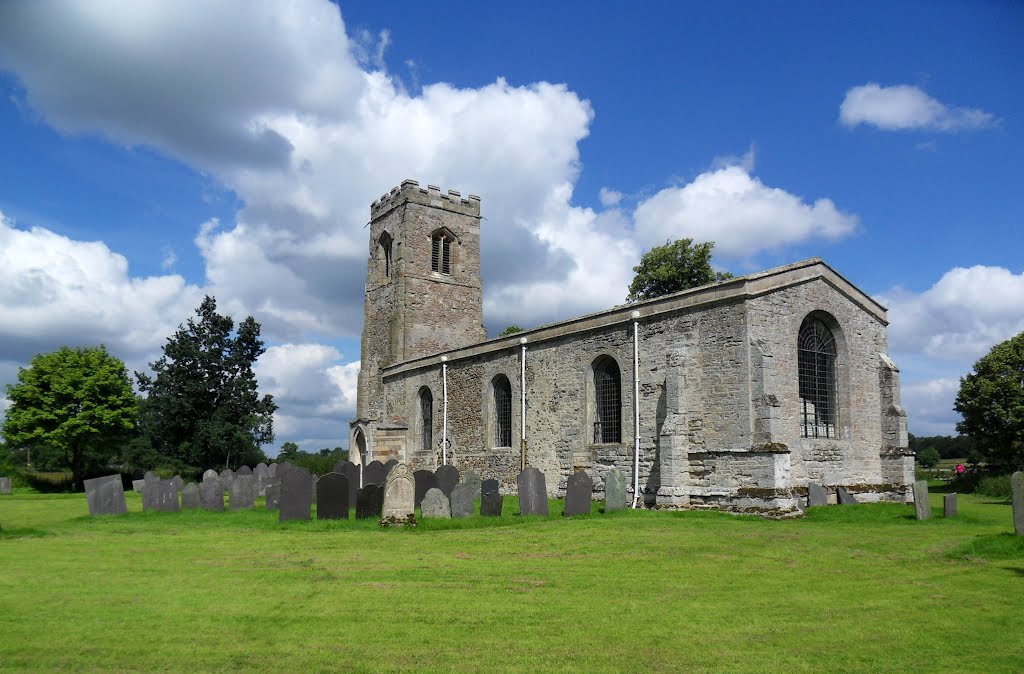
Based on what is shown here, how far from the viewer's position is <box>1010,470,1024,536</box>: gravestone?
11641mm

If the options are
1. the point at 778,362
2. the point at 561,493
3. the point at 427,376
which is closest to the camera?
the point at 778,362

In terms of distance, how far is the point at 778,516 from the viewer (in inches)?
616

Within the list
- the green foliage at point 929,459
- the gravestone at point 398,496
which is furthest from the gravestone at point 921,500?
the green foliage at point 929,459

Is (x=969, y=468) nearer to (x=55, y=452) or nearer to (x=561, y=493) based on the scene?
(x=561, y=493)

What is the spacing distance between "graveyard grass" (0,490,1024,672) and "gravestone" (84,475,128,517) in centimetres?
318

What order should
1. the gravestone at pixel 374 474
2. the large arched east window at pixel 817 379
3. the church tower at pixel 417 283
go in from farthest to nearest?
the church tower at pixel 417 283 < the gravestone at pixel 374 474 < the large arched east window at pixel 817 379

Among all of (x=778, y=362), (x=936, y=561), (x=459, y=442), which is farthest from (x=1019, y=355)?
(x=936, y=561)

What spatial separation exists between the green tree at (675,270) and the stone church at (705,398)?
11.6 metres

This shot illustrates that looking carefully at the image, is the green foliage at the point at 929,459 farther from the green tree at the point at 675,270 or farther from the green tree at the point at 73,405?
the green tree at the point at 73,405

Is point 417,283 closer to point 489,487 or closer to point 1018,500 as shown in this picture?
point 489,487

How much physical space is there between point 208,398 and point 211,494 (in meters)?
20.3

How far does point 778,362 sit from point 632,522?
5.71 m

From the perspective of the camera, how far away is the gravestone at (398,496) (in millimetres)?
14234

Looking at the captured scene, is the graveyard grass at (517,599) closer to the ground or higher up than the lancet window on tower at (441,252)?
closer to the ground
